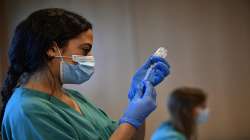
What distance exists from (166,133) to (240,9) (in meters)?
1.47

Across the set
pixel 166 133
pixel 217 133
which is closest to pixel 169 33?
pixel 217 133

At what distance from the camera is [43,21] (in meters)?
1.03

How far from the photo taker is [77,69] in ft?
3.67

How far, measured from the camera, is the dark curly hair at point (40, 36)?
39.7 inches

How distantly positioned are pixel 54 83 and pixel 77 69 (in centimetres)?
9

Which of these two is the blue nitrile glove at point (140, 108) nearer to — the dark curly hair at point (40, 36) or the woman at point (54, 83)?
the woman at point (54, 83)

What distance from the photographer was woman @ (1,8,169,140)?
944mm

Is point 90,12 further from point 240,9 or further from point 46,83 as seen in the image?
point 46,83

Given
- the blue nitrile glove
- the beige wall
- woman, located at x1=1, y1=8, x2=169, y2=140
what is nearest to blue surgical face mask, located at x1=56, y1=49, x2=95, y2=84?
woman, located at x1=1, y1=8, x2=169, y2=140

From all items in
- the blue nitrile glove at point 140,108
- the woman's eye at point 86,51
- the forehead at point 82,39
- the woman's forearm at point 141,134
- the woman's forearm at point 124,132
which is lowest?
the woman's forearm at point 141,134

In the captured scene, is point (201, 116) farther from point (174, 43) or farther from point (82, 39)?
point (174, 43)

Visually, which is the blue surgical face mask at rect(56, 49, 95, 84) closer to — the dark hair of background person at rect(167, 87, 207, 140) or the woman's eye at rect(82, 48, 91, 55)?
the woman's eye at rect(82, 48, 91, 55)

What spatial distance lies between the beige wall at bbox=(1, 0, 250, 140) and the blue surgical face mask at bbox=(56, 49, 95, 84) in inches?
18.2

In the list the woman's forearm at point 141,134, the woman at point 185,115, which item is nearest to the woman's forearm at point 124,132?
the woman's forearm at point 141,134
